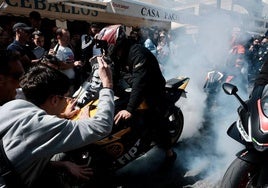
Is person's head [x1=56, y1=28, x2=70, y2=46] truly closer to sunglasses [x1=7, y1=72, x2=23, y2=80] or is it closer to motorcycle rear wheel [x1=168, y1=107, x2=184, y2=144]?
motorcycle rear wheel [x1=168, y1=107, x2=184, y2=144]

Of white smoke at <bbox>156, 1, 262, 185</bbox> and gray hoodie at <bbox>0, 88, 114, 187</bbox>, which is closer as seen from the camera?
gray hoodie at <bbox>0, 88, 114, 187</bbox>

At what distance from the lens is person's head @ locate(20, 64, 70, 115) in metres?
1.69

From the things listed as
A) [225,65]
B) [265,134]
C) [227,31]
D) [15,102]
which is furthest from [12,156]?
[227,31]

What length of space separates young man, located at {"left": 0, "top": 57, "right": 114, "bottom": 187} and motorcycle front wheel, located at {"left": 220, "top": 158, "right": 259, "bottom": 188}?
128cm

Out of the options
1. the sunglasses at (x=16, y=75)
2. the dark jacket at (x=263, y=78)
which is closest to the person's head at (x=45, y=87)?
the sunglasses at (x=16, y=75)

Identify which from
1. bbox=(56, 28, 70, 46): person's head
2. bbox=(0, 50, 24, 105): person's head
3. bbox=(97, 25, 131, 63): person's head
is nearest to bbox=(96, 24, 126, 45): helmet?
bbox=(97, 25, 131, 63): person's head

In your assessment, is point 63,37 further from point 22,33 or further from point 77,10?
point 77,10

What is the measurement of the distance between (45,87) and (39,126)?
27cm

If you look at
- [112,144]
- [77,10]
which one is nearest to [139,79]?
[112,144]

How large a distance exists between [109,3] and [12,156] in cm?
841

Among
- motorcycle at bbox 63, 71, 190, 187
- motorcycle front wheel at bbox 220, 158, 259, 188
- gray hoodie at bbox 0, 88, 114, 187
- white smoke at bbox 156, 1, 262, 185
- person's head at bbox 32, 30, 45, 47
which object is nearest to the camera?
gray hoodie at bbox 0, 88, 114, 187

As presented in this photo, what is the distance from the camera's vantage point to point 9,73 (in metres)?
1.98

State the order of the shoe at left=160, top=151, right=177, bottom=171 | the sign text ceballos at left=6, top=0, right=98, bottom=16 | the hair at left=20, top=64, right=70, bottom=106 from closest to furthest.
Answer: the hair at left=20, top=64, right=70, bottom=106 → the shoe at left=160, top=151, right=177, bottom=171 → the sign text ceballos at left=6, top=0, right=98, bottom=16

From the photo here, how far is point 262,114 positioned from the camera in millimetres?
2443
